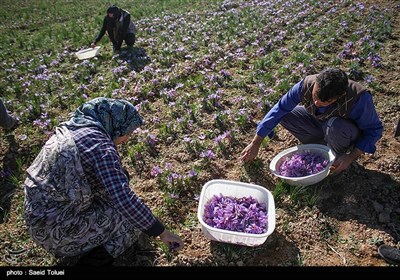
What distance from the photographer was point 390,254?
108 inches

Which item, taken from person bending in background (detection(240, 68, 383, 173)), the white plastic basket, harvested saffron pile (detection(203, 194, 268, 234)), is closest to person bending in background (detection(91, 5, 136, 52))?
person bending in background (detection(240, 68, 383, 173))

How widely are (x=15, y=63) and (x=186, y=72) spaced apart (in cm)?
378

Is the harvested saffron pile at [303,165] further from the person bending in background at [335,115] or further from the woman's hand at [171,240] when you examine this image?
the woman's hand at [171,240]

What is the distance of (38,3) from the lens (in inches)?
526

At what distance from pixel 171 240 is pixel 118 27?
19.2 feet

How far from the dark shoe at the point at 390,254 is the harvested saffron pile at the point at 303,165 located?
0.90m

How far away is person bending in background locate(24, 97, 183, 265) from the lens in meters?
2.27

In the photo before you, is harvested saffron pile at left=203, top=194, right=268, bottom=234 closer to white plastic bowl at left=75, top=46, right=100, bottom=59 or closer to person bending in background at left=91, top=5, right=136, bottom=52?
white plastic bowl at left=75, top=46, right=100, bottom=59

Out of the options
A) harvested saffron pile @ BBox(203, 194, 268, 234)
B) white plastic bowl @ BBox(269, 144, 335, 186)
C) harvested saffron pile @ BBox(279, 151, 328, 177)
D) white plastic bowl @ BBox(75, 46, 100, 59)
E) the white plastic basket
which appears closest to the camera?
the white plastic basket

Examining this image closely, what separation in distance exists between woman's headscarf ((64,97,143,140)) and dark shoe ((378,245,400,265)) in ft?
7.63

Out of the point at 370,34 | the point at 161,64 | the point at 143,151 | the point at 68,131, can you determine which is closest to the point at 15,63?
the point at 161,64

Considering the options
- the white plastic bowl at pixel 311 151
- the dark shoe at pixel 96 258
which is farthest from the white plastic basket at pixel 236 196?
the dark shoe at pixel 96 258

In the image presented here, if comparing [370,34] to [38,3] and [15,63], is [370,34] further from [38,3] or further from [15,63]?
[38,3]

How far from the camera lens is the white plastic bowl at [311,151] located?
3.21 metres
